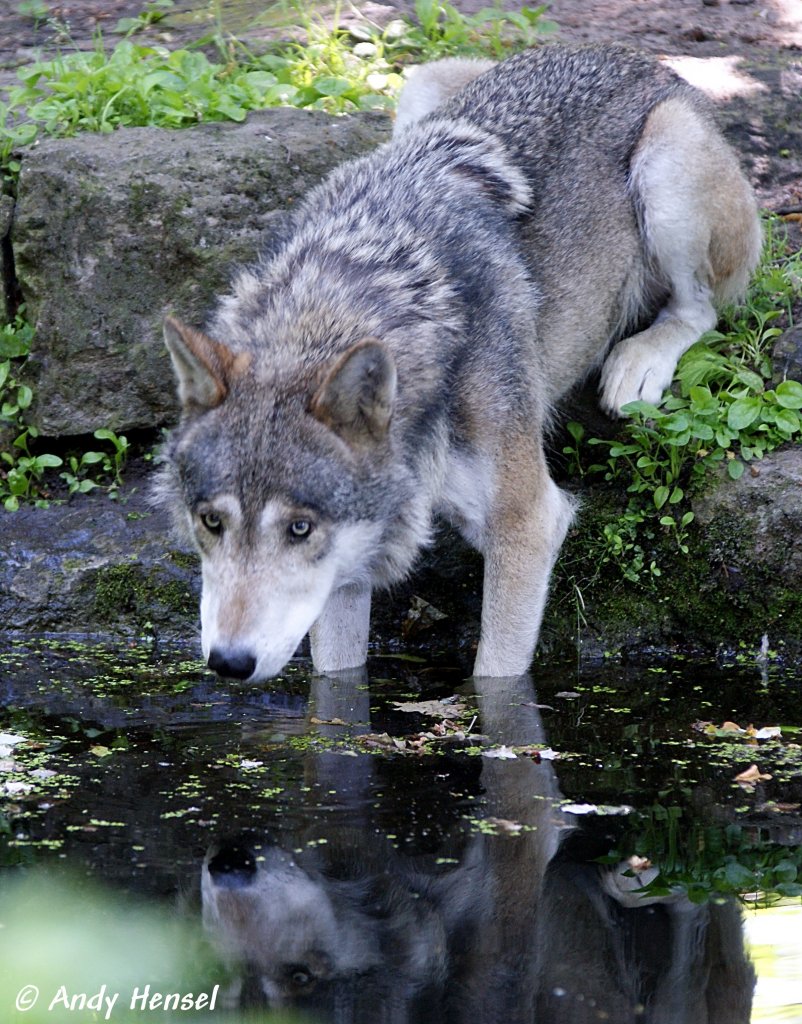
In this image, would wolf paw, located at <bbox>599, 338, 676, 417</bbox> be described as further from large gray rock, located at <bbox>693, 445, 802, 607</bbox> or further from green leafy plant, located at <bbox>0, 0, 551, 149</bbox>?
green leafy plant, located at <bbox>0, 0, 551, 149</bbox>

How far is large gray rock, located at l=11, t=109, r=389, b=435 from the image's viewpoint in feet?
20.5

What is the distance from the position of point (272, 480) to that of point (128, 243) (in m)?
2.74

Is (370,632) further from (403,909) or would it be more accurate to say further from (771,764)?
(403,909)

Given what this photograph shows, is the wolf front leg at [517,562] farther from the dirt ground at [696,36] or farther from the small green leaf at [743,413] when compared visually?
the dirt ground at [696,36]

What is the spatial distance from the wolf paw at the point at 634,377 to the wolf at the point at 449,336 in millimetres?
11

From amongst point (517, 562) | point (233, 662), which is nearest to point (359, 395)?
point (233, 662)

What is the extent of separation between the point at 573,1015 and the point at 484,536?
8.05ft

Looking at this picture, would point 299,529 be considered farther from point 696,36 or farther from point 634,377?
point 696,36

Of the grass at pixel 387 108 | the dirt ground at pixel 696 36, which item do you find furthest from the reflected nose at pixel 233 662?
the dirt ground at pixel 696 36

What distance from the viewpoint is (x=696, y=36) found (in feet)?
27.9

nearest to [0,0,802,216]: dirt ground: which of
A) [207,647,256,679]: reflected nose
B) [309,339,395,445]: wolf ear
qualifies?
[309,339,395,445]: wolf ear

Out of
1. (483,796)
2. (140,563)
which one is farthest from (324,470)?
(140,563)

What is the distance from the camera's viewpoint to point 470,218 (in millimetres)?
5188

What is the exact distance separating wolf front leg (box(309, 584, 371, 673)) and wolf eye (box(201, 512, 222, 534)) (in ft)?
3.87
